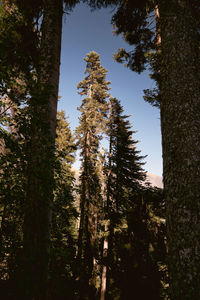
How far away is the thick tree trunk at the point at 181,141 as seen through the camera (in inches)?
84.5

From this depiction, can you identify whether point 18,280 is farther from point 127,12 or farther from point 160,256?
point 160,256

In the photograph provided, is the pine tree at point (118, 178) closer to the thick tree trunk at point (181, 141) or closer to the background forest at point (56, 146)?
the background forest at point (56, 146)

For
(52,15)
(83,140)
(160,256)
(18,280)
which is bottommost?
(160,256)

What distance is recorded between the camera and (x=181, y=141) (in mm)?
2623

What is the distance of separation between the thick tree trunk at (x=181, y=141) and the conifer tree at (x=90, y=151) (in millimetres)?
12258

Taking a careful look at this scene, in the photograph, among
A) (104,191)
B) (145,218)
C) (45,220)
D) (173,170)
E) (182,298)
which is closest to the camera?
(182,298)

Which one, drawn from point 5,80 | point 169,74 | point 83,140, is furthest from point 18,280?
point 83,140

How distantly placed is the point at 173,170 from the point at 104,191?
11893 mm

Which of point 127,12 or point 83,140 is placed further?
point 83,140

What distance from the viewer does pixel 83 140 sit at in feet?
58.2

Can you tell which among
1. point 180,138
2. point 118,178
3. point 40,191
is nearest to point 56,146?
point 40,191

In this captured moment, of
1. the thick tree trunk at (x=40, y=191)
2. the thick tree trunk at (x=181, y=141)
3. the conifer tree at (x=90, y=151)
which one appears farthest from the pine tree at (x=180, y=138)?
the conifer tree at (x=90, y=151)

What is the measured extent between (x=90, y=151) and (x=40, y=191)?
14.0 metres

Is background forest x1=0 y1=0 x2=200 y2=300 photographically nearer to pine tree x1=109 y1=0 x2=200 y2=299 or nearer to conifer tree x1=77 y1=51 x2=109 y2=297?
pine tree x1=109 y1=0 x2=200 y2=299
